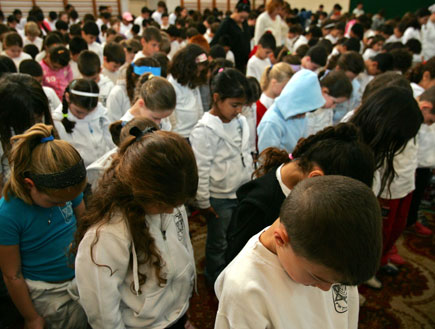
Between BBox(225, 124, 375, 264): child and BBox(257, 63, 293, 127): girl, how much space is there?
154cm

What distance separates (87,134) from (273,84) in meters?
1.56

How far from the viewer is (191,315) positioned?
2.13 meters

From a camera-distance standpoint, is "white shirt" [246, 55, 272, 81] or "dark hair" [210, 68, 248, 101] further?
"white shirt" [246, 55, 272, 81]

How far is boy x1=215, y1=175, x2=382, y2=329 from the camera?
710 mm

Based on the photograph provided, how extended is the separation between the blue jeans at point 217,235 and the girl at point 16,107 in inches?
45.0

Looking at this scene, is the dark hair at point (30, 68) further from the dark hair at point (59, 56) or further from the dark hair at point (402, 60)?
the dark hair at point (402, 60)

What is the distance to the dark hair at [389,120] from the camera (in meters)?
1.70

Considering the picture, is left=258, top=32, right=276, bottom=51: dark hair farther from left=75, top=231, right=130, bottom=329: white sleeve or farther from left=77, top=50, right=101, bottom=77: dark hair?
left=75, top=231, right=130, bottom=329: white sleeve

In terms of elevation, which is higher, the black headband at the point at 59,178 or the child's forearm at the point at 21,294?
the black headband at the point at 59,178

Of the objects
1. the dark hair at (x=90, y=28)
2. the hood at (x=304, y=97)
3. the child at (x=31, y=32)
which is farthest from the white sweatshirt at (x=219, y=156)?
the child at (x=31, y=32)

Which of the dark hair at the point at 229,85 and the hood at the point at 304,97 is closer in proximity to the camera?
the dark hair at the point at 229,85

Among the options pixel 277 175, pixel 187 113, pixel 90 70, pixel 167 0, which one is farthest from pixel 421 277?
pixel 167 0

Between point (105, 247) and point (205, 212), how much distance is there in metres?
1.07

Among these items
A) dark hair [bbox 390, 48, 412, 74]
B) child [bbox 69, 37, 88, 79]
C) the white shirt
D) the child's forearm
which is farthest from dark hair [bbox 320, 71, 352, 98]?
child [bbox 69, 37, 88, 79]
